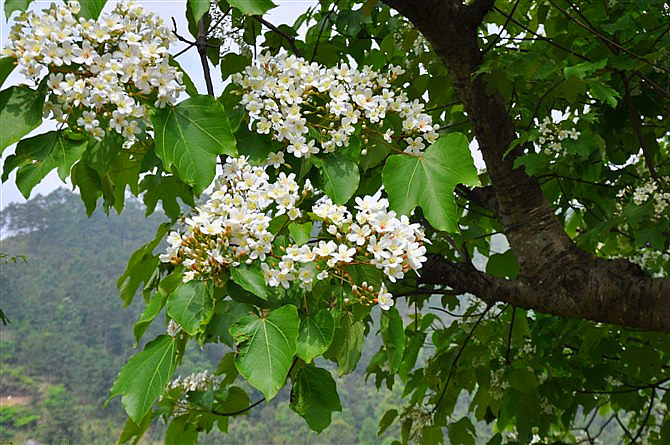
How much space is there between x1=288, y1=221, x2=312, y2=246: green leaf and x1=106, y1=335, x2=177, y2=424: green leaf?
0.79 feet

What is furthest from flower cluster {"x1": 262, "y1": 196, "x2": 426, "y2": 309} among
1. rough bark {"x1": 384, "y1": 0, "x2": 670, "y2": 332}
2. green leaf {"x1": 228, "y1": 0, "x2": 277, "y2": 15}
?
rough bark {"x1": 384, "y1": 0, "x2": 670, "y2": 332}

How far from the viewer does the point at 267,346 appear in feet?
2.95

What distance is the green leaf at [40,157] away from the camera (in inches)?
37.6

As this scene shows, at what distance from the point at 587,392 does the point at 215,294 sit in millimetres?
1848

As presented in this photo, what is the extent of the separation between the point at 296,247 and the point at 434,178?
31 cm

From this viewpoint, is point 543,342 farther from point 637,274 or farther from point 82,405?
point 82,405

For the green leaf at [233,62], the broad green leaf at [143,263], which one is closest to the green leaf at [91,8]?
the broad green leaf at [143,263]

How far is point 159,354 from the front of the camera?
3.19ft

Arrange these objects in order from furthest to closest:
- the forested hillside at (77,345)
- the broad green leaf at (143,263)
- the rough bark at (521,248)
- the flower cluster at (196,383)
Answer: the forested hillside at (77,345), the flower cluster at (196,383), the rough bark at (521,248), the broad green leaf at (143,263)

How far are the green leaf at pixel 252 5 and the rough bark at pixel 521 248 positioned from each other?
2.09 feet

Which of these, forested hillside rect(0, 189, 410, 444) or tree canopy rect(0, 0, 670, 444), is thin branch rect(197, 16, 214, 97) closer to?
tree canopy rect(0, 0, 670, 444)

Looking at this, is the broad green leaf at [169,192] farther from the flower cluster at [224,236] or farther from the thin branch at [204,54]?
the flower cluster at [224,236]

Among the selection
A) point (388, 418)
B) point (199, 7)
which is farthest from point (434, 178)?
point (388, 418)

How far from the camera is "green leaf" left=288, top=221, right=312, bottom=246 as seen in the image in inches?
38.4
